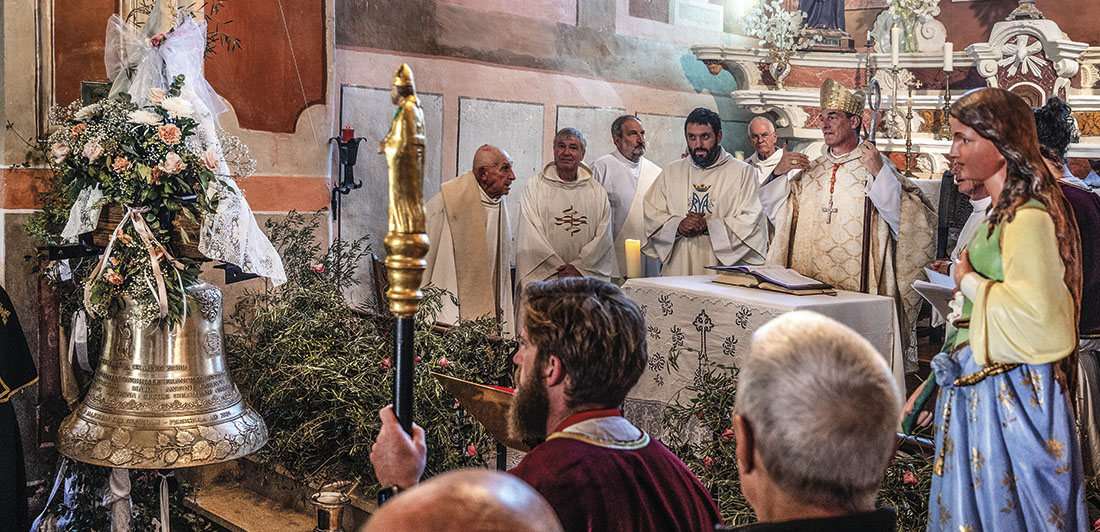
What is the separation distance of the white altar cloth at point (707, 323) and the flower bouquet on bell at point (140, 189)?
6.85ft

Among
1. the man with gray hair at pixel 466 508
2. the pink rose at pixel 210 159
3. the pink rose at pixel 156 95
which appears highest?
the pink rose at pixel 156 95

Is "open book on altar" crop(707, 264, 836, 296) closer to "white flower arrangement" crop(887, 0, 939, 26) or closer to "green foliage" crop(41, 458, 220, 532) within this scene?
"green foliage" crop(41, 458, 220, 532)

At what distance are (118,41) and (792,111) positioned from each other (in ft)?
22.3

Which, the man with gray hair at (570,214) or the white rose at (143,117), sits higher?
the white rose at (143,117)

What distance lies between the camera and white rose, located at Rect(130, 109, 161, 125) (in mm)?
4141

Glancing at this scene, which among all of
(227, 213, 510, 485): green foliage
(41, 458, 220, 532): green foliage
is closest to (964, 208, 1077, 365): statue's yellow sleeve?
(227, 213, 510, 485): green foliage

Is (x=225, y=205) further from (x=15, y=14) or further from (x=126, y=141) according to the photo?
(x=15, y=14)

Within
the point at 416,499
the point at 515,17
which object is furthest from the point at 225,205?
the point at 515,17

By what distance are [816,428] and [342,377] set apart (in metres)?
3.46

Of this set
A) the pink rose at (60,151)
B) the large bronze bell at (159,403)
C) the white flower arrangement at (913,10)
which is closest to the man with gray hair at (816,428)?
the large bronze bell at (159,403)

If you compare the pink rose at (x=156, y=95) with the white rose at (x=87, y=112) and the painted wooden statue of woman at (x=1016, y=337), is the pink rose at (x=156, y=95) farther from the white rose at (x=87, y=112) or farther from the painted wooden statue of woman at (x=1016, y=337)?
the painted wooden statue of woman at (x=1016, y=337)

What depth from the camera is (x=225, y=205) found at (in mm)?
4324

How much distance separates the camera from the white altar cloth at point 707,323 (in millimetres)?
4562

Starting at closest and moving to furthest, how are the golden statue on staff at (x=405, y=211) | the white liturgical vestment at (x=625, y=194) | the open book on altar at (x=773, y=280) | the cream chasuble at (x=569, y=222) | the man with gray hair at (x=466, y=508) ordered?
1. the man with gray hair at (x=466, y=508)
2. the golden statue on staff at (x=405, y=211)
3. the open book on altar at (x=773, y=280)
4. the cream chasuble at (x=569, y=222)
5. the white liturgical vestment at (x=625, y=194)
